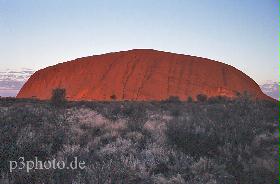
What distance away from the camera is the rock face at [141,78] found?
64.8 meters

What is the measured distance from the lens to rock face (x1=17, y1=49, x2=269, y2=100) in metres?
64.8

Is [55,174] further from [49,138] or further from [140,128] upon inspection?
[140,128]

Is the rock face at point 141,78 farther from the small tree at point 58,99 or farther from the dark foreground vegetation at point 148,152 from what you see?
the dark foreground vegetation at point 148,152

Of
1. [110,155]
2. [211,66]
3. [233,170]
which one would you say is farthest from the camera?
[211,66]

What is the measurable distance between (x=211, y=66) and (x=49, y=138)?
76.4 m

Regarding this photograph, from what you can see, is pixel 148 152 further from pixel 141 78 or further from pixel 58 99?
pixel 141 78

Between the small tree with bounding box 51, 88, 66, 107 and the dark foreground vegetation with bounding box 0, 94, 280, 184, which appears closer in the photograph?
the dark foreground vegetation with bounding box 0, 94, 280, 184

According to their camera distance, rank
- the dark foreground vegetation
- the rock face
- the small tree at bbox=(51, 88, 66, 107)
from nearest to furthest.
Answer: the dark foreground vegetation
the small tree at bbox=(51, 88, 66, 107)
the rock face

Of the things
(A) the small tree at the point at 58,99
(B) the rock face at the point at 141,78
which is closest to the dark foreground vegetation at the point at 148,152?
(A) the small tree at the point at 58,99

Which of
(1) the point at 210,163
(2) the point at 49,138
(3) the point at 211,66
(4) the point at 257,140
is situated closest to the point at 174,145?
(1) the point at 210,163

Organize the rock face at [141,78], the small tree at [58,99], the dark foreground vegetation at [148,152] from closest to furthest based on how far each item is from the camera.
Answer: the dark foreground vegetation at [148,152]
the small tree at [58,99]
the rock face at [141,78]

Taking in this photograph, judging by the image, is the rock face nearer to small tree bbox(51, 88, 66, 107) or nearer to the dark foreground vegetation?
small tree bbox(51, 88, 66, 107)

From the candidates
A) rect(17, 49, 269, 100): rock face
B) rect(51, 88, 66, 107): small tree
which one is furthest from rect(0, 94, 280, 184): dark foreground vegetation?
rect(17, 49, 269, 100): rock face

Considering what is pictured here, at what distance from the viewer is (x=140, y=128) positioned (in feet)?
27.1
